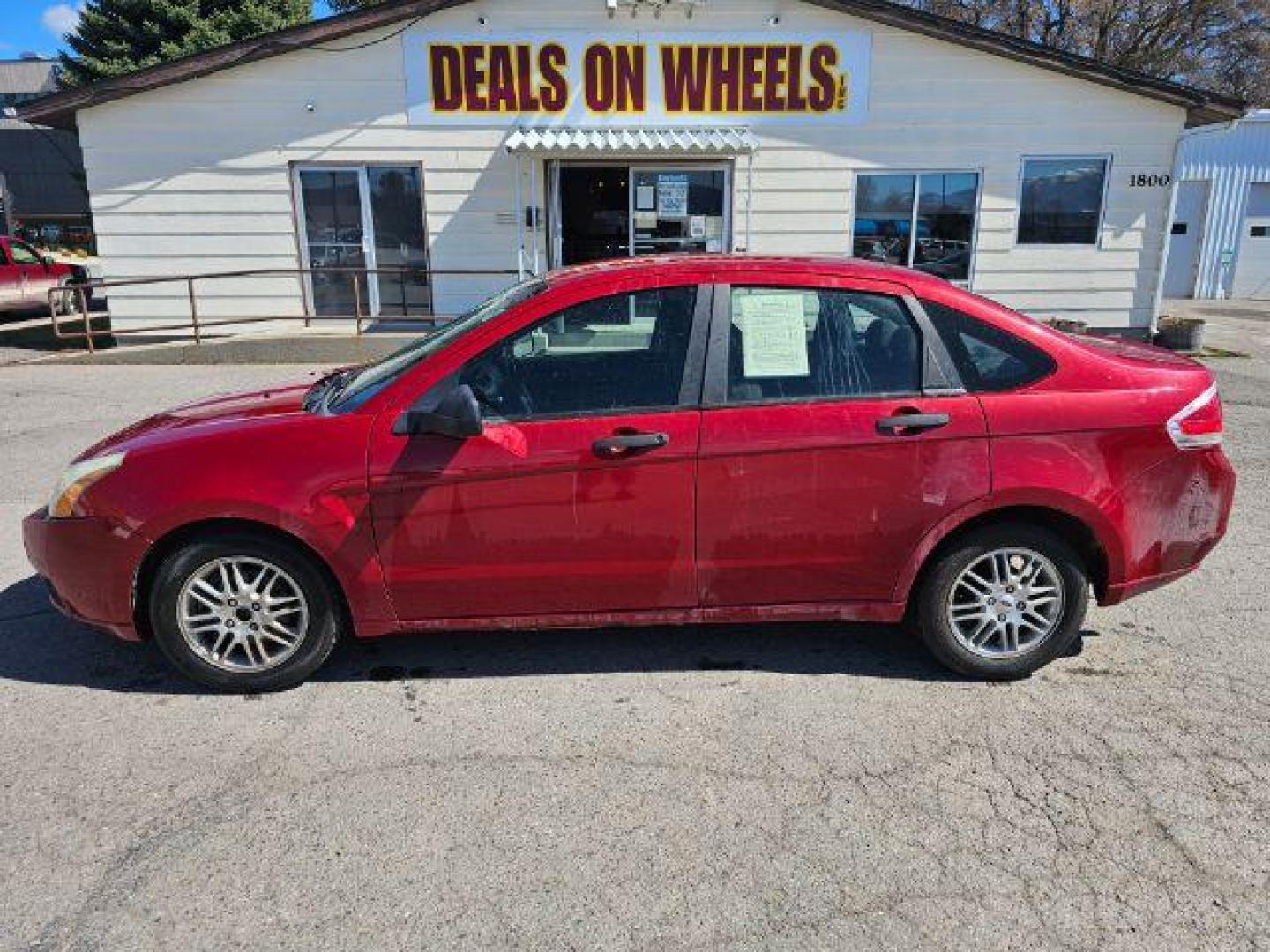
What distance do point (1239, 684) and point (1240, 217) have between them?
2258 centimetres

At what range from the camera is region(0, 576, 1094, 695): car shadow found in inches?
144

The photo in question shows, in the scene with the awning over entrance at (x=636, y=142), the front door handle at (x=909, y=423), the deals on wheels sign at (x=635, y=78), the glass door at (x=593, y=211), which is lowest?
the front door handle at (x=909, y=423)

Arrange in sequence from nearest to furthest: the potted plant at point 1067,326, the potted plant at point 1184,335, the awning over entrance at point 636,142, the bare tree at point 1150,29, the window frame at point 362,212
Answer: the potted plant at point 1067,326 < the awning over entrance at point 636,142 < the window frame at point 362,212 < the potted plant at point 1184,335 < the bare tree at point 1150,29

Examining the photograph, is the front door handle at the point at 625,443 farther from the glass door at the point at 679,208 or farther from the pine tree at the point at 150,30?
the pine tree at the point at 150,30

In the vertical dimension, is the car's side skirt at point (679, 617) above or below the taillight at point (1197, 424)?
below

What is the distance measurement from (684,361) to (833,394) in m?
0.59

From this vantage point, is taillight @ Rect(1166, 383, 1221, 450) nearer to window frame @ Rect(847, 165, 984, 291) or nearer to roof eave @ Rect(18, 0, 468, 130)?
window frame @ Rect(847, 165, 984, 291)

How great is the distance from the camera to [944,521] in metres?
3.42

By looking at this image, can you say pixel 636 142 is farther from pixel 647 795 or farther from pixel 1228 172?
pixel 1228 172

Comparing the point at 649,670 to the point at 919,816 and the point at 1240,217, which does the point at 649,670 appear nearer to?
the point at 919,816

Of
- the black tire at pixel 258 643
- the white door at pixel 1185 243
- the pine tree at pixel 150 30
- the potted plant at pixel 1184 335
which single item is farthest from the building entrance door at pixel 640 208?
the pine tree at pixel 150 30

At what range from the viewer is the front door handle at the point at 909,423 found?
3.34 metres

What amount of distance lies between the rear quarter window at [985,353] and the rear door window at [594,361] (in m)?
1.00

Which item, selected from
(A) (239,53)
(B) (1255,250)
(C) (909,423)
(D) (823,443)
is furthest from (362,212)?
(B) (1255,250)
